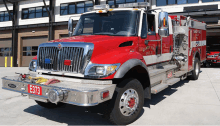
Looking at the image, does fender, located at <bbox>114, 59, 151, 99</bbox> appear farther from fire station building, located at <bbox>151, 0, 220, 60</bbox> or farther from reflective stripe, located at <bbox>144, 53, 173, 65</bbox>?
fire station building, located at <bbox>151, 0, 220, 60</bbox>

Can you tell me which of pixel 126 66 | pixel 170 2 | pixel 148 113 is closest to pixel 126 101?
pixel 126 66

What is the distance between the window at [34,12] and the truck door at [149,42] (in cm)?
1888

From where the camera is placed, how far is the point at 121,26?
446cm

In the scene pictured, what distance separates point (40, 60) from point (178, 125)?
10.2 feet

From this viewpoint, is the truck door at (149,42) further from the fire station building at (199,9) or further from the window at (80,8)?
the window at (80,8)

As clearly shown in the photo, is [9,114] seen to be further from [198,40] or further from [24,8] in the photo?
[24,8]

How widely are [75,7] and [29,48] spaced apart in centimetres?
725

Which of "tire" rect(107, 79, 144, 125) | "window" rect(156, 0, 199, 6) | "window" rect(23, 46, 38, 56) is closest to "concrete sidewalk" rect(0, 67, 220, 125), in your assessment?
"tire" rect(107, 79, 144, 125)

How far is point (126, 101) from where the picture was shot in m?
3.71

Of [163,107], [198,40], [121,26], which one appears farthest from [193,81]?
[121,26]

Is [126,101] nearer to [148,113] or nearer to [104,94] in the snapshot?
[104,94]

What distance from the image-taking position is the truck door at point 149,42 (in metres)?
4.60

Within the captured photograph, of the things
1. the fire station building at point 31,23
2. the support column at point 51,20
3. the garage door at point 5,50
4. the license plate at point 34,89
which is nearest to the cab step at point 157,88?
the license plate at point 34,89

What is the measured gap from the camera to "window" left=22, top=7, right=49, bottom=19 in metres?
21.7
